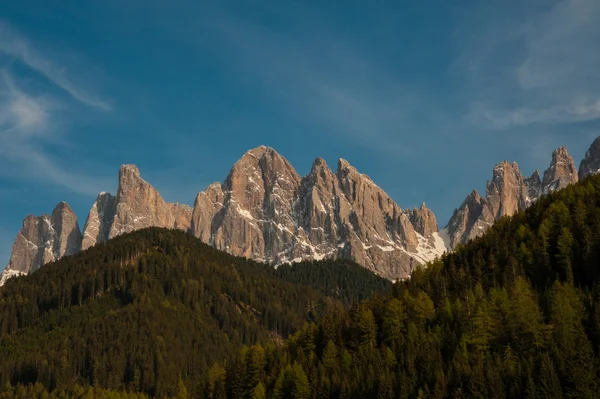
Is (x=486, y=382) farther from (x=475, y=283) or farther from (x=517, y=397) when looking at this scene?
(x=475, y=283)

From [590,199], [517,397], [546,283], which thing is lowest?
[517,397]

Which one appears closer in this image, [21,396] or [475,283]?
[475,283]

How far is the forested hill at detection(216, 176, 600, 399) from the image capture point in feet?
392

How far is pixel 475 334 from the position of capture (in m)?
138

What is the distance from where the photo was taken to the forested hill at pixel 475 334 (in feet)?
392

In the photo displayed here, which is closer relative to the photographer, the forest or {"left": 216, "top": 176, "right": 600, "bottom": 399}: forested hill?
{"left": 216, "top": 176, "right": 600, "bottom": 399}: forested hill

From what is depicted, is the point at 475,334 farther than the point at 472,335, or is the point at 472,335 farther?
the point at 472,335

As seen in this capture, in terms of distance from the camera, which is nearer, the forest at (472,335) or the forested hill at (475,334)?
the forested hill at (475,334)

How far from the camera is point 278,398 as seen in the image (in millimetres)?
147000

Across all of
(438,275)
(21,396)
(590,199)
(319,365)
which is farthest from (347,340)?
(21,396)

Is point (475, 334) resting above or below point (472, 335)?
above

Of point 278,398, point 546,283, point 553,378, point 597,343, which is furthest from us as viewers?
point 546,283

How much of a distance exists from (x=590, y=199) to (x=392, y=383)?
290 ft

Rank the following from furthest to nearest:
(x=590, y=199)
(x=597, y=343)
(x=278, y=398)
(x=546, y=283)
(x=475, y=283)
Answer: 1. (x=590, y=199)
2. (x=475, y=283)
3. (x=546, y=283)
4. (x=278, y=398)
5. (x=597, y=343)
